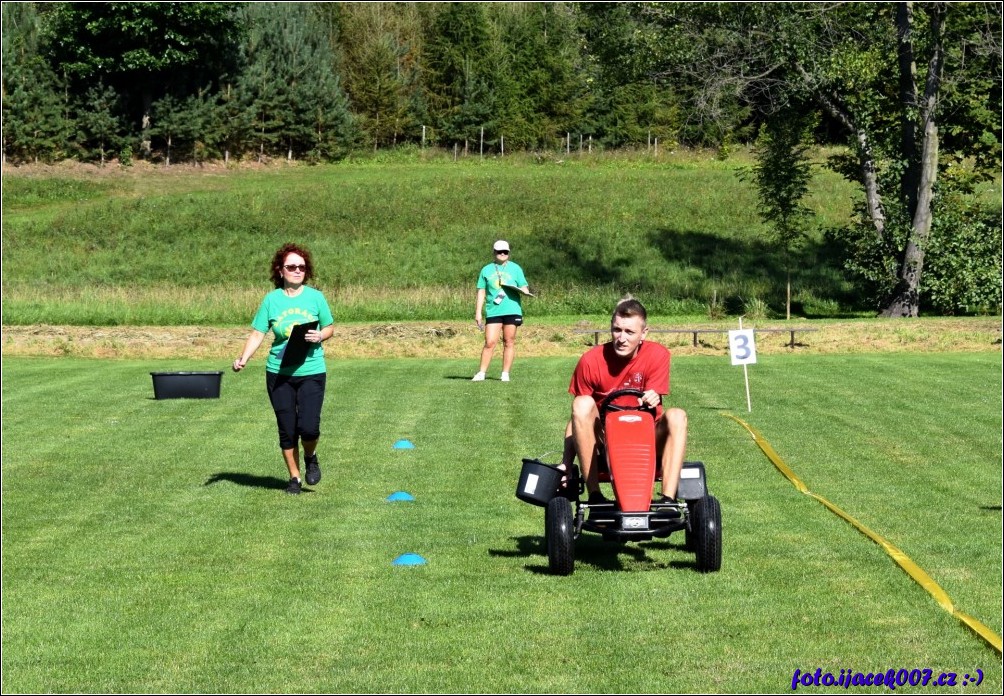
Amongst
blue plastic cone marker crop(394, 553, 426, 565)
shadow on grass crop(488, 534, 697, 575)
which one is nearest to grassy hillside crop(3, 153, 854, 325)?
shadow on grass crop(488, 534, 697, 575)

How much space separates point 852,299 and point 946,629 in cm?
3799

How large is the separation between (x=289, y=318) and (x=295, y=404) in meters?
0.80

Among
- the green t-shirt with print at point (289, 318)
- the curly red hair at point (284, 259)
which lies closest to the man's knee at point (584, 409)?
the green t-shirt with print at point (289, 318)

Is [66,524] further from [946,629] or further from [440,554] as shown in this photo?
[946,629]

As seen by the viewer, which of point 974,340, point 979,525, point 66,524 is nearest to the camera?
point 979,525

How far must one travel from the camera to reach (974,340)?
28500mm

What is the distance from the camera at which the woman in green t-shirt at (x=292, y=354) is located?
12.5 meters

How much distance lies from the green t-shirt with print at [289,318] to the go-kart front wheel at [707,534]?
4.45 m

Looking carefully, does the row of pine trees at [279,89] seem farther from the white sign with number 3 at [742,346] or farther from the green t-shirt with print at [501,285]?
the white sign with number 3 at [742,346]

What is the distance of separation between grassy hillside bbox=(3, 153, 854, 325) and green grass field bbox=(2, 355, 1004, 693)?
69.7ft

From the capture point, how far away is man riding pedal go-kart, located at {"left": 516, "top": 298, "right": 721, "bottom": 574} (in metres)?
8.89

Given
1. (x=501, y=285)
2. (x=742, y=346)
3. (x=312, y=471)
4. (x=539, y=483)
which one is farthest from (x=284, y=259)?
(x=501, y=285)

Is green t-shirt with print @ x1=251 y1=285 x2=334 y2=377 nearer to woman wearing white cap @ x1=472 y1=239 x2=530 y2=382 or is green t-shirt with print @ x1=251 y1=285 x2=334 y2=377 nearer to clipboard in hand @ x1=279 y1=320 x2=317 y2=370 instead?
clipboard in hand @ x1=279 y1=320 x2=317 y2=370

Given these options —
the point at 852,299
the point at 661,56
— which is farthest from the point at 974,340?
the point at 852,299
